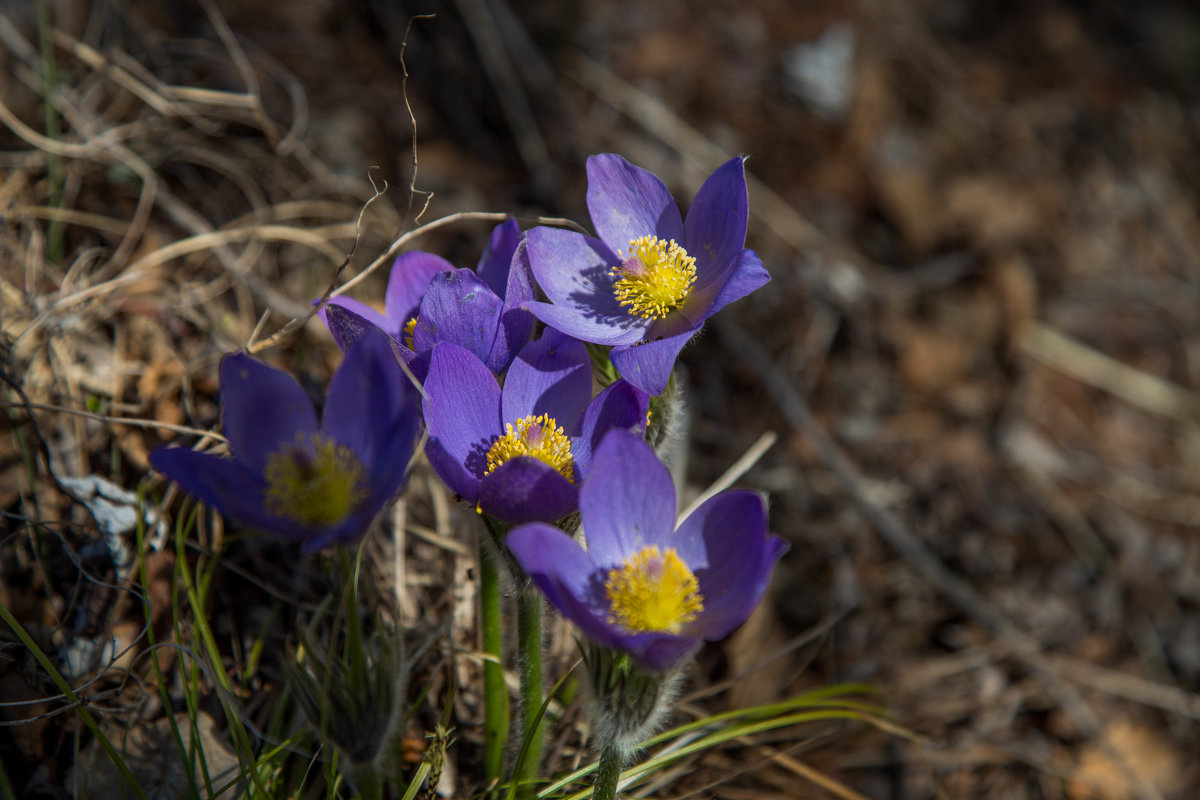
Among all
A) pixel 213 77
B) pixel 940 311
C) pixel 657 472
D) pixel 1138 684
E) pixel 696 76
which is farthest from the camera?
pixel 696 76

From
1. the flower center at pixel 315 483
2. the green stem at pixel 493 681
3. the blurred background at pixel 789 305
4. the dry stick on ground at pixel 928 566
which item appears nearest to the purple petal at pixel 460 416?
the flower center at pixel 315 483

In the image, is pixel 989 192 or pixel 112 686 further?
pixel 989 192

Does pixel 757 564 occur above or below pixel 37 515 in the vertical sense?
above

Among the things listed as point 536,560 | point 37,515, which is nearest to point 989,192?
point 536,560

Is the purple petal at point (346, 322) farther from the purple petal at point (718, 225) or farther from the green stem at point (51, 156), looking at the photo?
the green stem at point (51, 156)

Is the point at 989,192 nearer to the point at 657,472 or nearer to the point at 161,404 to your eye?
the point at 657,472

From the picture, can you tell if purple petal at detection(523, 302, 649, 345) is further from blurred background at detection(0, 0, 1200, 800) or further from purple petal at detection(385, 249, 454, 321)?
blurred background at detection(0, 0, 1200, 800)
